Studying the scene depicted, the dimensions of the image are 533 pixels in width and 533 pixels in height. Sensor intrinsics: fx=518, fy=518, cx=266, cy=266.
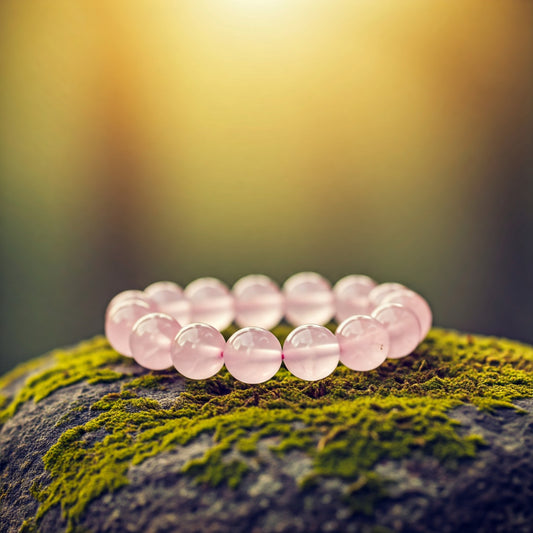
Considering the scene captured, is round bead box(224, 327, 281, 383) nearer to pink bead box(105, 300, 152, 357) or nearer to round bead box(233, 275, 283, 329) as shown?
pink bead box(105, 300, 152, 357)

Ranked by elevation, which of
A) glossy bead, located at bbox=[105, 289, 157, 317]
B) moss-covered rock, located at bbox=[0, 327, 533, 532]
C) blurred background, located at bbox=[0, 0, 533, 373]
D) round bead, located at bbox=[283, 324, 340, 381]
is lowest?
moss-covered rock, located at bbox=[0, 327, 533, 532]

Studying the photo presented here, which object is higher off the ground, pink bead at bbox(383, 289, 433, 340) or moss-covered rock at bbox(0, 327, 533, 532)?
pink bead at bbox(383, 289, 433, 340)

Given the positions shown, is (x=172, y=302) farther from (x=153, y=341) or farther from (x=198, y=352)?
(x=198, y=352)

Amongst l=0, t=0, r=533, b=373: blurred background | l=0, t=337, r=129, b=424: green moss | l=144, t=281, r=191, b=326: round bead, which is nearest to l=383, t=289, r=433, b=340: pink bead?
l=144, t=281, r=191, b=326: round bead

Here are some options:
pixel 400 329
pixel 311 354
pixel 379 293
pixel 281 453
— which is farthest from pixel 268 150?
pixel 281 453

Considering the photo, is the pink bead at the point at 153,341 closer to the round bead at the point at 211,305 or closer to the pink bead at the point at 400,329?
the round bead at the point at 211,305

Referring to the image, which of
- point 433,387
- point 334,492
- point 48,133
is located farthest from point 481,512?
point 48,133

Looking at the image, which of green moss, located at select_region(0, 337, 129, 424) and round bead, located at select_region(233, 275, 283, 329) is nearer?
green moss, located at select_region(0, 337, 129, 424)

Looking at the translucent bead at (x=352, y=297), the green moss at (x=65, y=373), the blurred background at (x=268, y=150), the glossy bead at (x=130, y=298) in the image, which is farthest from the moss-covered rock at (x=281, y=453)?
the blurred background at (x=268, y=150)

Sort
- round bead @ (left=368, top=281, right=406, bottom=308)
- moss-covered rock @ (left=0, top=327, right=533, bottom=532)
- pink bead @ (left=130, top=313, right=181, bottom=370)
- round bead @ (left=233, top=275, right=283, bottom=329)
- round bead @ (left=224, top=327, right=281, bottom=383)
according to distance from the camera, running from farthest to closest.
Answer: round bead @ (left=233, top=275, right=283, bottom=329) < round bead @ (left=368, top=281, right=406, bottom=308) < pink bead @ (left=130, top=313, right=181, bottom=370) < round bead @ (left=224, top=327, right=281, bottom=383) < moss-covered rock @ (left=0, top=327, right=533, bottom=532)
